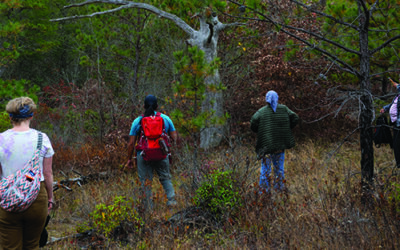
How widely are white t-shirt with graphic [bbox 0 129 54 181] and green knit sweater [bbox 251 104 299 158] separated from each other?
10.5ft

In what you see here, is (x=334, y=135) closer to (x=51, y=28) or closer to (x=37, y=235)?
(x=37, y=235)

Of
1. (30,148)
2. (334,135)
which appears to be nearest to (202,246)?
(30,148)

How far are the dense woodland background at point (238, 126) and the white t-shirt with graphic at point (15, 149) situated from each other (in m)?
1.46

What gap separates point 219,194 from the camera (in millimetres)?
4336

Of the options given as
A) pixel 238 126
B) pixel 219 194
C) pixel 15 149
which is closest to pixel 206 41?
pixel 238 126

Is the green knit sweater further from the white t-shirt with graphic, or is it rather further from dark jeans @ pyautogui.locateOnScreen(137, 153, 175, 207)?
the white t-shirt with graphic

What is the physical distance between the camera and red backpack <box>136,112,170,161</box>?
15.9 ft

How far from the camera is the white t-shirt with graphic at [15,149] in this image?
9.34 feet

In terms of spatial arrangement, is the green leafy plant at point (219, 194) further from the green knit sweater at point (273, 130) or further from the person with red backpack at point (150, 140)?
the green knit sweater at point (273, 130)

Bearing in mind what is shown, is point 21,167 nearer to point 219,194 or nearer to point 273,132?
point 219,194

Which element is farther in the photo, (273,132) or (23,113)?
(273,132)

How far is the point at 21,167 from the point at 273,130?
3.46 m

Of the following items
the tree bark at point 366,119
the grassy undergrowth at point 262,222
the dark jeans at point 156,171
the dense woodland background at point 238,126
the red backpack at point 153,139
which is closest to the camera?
the grassy undergrowth at point 262,222

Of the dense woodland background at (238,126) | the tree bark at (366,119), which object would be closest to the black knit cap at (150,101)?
the dense woodland background at (238,126)
